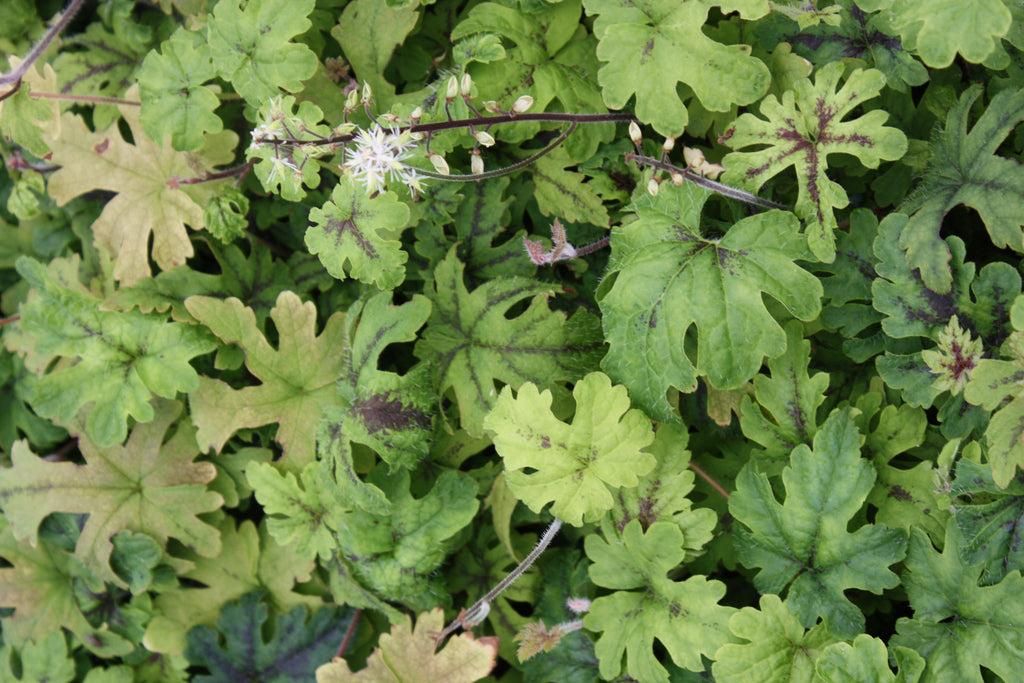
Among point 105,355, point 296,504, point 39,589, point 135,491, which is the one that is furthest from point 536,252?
point 39,589

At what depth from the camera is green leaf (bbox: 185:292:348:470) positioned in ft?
7.42

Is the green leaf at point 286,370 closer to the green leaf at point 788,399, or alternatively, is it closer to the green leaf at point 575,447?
Answer: the green leaf at point 575,447

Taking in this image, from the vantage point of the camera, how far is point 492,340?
80.1 inches

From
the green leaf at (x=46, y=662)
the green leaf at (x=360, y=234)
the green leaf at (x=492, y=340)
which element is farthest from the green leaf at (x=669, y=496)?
the green leaf at (x=46, y=662)

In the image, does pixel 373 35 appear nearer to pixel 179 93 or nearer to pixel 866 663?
pixel 179 93

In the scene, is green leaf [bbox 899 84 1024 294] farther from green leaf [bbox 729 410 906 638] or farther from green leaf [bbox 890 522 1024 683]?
green leaf [bbox 890 522 1024 683]

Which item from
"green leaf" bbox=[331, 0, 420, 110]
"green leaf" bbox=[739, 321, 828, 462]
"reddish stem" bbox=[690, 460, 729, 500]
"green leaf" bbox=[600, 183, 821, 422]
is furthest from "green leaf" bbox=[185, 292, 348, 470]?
"green leaf" bbox=[739, 321, 828, 462]

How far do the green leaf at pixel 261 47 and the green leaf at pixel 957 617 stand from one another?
79.9 inches

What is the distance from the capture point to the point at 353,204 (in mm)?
1843

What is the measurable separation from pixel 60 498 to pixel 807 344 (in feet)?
8.32

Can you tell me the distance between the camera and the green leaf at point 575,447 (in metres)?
1.77

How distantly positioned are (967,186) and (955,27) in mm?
389

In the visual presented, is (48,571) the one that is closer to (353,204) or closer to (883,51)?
(353,204)

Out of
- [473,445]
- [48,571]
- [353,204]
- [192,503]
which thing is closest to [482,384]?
[473,445]
